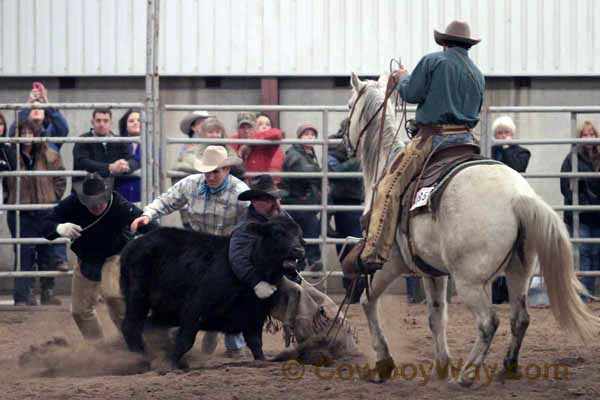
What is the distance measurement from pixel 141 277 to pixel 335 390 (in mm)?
1955

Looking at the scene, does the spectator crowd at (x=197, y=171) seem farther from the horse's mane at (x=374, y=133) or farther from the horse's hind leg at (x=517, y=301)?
the horse's hind leg at (x=517, y=301)

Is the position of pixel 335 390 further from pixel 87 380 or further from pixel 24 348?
pixel 24 348

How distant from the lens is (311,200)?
11531mm

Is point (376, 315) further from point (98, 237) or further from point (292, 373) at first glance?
point (98, 237)

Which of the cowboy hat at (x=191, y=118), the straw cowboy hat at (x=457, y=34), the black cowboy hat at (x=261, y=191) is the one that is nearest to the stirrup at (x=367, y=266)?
the black cowboy hat at (x=261, y=191)

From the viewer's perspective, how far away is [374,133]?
8078 millimetres

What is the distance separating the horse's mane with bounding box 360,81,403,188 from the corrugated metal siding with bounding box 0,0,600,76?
209 inches

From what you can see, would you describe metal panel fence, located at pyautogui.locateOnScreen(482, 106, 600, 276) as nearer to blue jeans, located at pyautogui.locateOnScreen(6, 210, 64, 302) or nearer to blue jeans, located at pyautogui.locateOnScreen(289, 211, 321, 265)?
blue jeans, located at pyautogui.locateOnScreen(289, 211, 321, 265)

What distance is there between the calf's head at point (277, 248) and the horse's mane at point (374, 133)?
0.63 m

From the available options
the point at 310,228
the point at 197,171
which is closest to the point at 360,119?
the point at 197,171

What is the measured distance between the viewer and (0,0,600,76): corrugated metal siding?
1339cm

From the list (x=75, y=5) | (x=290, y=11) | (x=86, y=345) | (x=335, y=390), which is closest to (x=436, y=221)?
(x=335, y=390)

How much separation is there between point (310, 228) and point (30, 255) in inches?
107

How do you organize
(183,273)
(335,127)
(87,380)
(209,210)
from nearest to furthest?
(87,380), (183,273), (209,210), (335,127)
